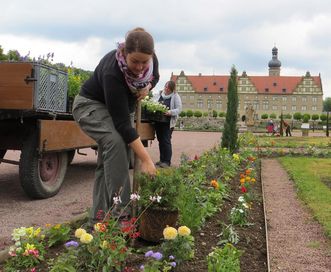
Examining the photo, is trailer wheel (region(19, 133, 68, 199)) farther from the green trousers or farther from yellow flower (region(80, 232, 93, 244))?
yellow flower (region(80, 232, 93, 244))

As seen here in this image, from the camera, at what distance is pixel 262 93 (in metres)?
109

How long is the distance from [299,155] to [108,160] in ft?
38.3

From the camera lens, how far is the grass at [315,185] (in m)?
5.71

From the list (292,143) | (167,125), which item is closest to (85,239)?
(167,125)

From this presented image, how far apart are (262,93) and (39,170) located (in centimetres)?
10593

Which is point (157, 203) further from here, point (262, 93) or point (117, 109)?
point (262, 93)

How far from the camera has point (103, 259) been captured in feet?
9.56

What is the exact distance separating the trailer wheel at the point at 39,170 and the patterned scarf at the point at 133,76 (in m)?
2.53

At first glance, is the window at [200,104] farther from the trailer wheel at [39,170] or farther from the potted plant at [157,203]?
the potted plant at [157,203]

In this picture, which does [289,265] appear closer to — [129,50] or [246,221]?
[246,221]

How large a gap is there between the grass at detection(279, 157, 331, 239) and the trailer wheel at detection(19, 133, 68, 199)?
10.9ft

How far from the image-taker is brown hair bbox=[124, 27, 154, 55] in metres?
3.16

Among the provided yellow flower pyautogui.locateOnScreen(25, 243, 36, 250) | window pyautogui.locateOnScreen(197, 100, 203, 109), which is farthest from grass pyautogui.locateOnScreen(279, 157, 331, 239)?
window pyautogui.locateOnScreen(197, 100, 203, 109)

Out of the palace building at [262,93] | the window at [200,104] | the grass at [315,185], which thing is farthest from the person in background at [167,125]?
the window at [200,104]
